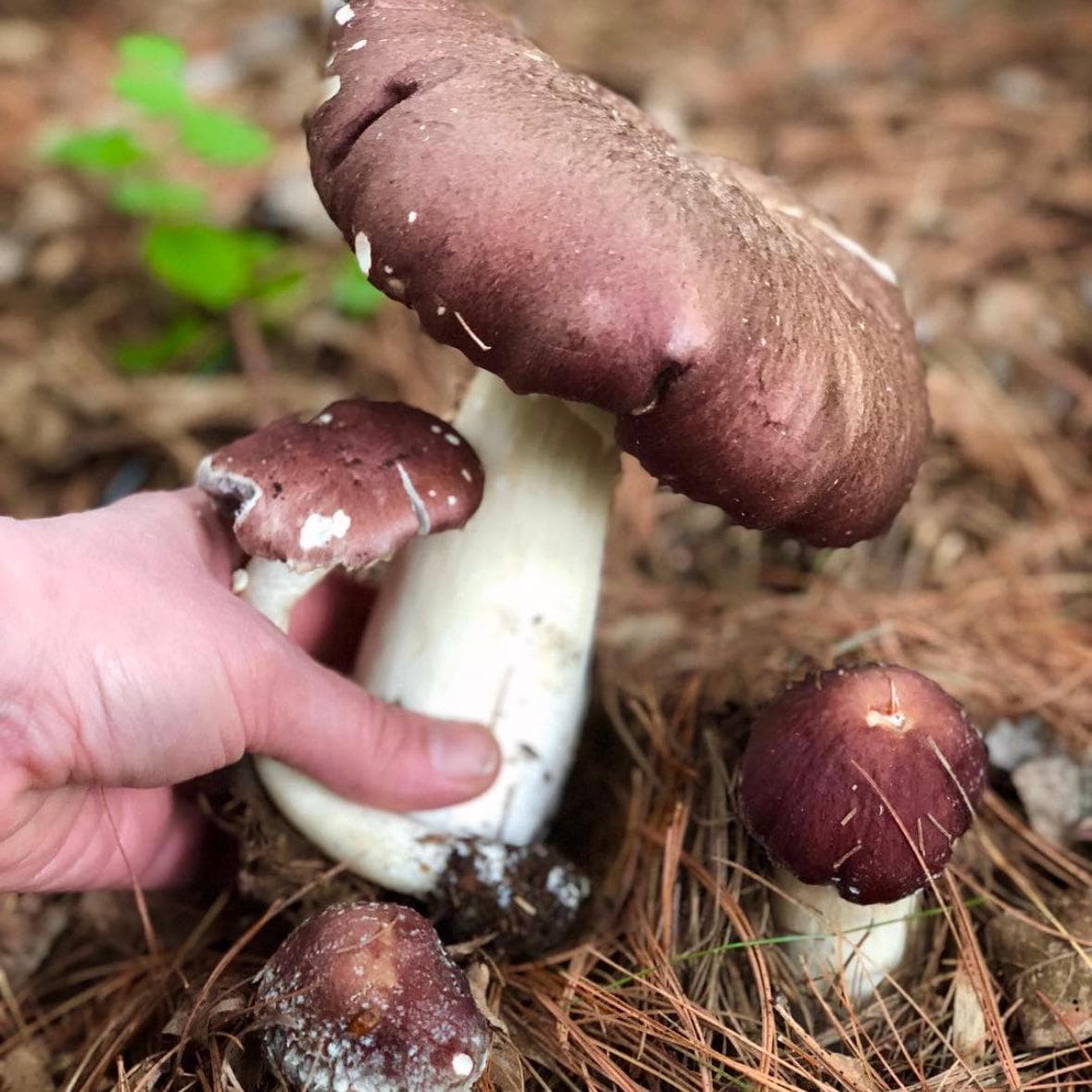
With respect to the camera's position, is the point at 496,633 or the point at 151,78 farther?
the point at 151,78

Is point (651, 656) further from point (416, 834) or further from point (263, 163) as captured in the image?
point (263, 163)

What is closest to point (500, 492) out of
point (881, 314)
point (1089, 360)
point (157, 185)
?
A: point (881, 314)

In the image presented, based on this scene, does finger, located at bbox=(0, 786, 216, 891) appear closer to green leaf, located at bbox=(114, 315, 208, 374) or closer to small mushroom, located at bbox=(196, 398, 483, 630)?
small mushroom, located at bbox=(196, 398, 483, 630)

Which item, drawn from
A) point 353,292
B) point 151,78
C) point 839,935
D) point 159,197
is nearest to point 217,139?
point 151,78

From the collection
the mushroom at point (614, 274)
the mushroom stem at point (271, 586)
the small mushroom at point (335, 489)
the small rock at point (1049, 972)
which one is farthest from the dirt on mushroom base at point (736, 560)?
the mushroom at point (614, 274)

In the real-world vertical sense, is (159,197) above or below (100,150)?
below

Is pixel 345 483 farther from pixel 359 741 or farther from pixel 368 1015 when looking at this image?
pixel 368 1015
